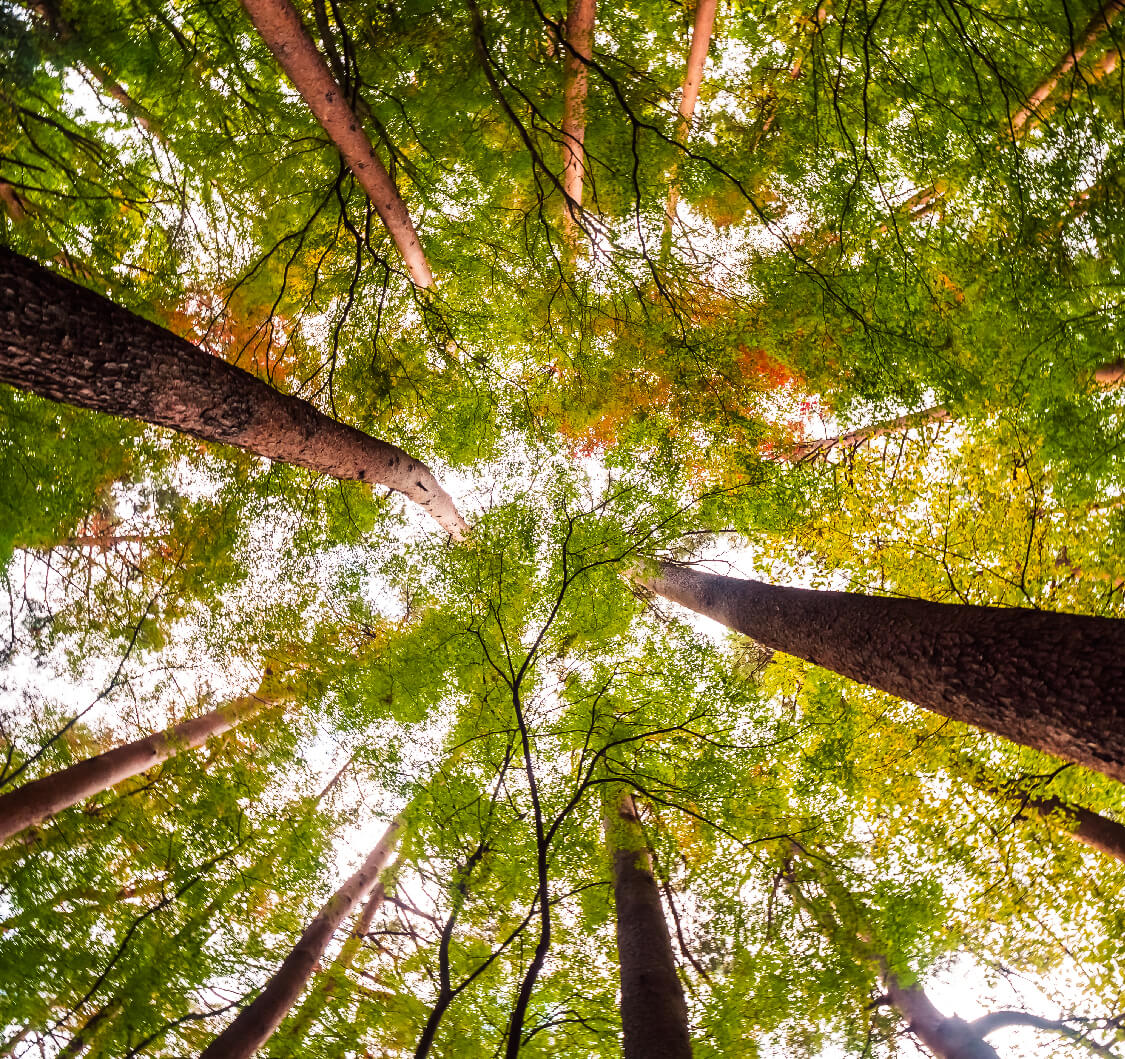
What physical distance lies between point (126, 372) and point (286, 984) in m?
5.67

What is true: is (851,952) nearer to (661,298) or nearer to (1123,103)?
(661,298)

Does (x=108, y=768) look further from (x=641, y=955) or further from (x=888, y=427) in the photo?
(x=888, y=427)

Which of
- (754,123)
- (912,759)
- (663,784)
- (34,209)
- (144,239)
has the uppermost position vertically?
(754,123)

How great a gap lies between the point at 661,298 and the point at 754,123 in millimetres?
2186

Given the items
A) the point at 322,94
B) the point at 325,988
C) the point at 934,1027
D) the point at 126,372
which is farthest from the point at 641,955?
the point at 322,94

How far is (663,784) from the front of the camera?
183 inches

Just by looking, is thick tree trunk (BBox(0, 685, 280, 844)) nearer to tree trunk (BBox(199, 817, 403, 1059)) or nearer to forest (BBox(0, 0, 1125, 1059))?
forest (BBox(0, 0, 1125, 1059))

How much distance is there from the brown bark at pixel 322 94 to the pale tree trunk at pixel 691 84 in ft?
8.52

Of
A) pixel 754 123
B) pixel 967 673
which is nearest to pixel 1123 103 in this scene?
pixel 754 123

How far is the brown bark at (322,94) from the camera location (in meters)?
2.92

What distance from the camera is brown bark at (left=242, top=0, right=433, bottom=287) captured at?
292 cm

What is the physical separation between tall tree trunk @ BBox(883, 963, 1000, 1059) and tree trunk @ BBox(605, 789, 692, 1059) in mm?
2355

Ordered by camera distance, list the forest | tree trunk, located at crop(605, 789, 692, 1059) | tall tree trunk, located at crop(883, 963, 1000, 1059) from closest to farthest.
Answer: tree trunk, located at crop(605, 789, 692, 1059) < the forest < tall tree trunk, located at crop(883, 963, 1000, 1059)

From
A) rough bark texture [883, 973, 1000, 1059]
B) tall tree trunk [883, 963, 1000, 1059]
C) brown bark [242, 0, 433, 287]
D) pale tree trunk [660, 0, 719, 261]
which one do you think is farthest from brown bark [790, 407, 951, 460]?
rough bark texture [883, 973, 1000, 1059]
